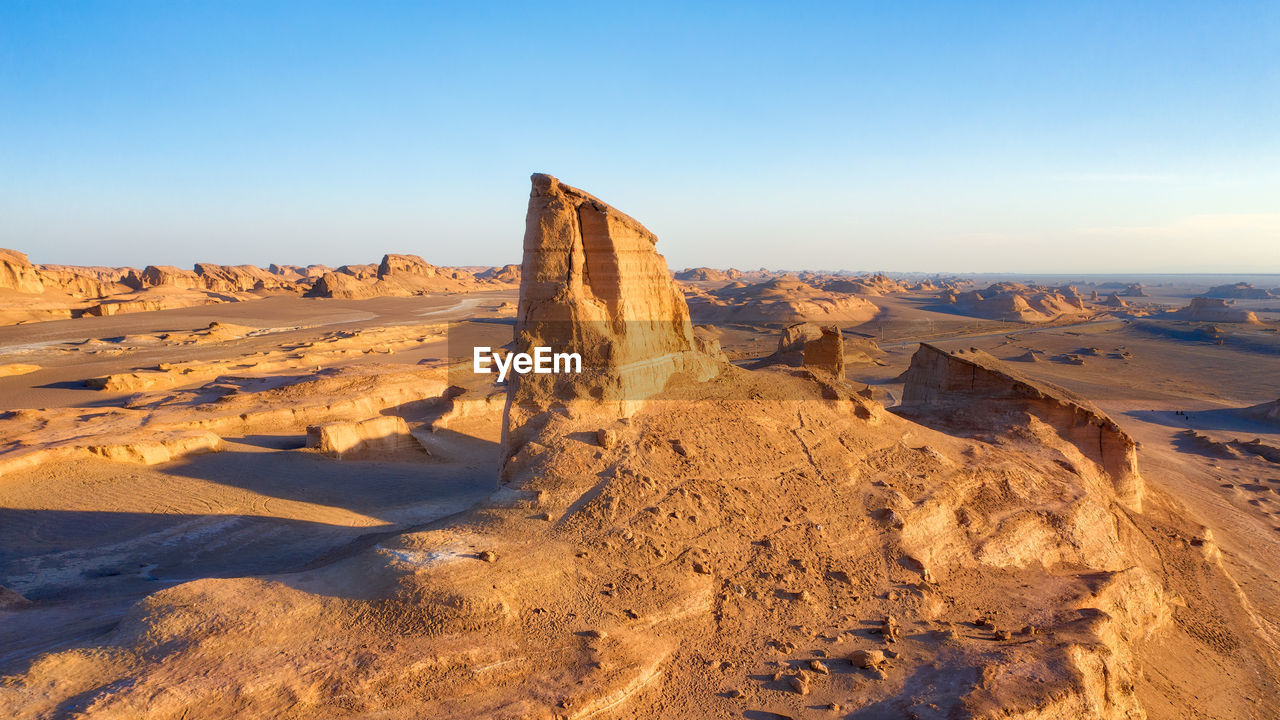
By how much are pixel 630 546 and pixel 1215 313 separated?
67.6 m

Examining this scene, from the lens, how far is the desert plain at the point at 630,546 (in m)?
5.36

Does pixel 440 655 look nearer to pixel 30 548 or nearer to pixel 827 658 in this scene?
pixel 827 658

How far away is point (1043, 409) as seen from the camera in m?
A: 12.8

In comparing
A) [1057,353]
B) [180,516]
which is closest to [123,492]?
[180,516]

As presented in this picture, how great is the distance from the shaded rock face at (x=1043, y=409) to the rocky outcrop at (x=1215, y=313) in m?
54.0

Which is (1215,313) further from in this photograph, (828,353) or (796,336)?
(828,353)

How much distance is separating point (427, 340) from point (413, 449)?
24765mm

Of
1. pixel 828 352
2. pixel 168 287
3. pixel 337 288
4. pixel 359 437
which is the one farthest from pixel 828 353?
pixel 168 287

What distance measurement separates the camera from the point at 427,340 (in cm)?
3856

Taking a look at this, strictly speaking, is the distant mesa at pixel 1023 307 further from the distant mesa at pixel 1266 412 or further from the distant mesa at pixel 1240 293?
the distant mesa at pixel 1240 293

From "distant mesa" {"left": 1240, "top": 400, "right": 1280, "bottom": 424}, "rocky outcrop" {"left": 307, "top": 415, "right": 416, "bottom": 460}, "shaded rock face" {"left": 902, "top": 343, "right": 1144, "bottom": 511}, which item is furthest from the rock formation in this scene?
"distant mesa" {"left": 1240, "top": 400, "right": 1280, "bottom": 424}

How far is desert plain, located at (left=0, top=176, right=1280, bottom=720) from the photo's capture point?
17.6 ft

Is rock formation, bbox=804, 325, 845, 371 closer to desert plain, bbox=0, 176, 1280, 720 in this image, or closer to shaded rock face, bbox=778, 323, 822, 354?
desert plain, bbox=0, 176, 1280, 720

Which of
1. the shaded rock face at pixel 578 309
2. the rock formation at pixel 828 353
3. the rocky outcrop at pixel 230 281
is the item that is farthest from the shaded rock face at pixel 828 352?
the rocky outcrop at pixel 230 281
